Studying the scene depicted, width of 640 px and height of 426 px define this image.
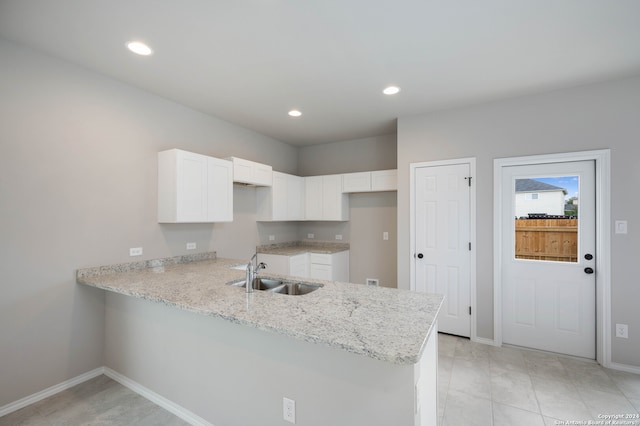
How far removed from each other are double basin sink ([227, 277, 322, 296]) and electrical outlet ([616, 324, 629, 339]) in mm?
2973

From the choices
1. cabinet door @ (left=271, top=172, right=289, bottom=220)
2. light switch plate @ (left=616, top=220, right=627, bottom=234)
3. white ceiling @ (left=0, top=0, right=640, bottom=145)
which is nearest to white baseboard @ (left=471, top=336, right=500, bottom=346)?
light switch plate @ (left=616, top=220, right=627, bottom=234)

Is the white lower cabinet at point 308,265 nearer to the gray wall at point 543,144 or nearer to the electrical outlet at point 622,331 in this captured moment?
the gray wall at point 543,144

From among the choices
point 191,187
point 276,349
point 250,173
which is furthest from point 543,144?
point 191,187

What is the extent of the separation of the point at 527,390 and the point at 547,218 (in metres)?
1.74

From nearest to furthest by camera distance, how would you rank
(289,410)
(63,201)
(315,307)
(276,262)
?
(289,410)
(315,307)
(63,201)
(276,262)

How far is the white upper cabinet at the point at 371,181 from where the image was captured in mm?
4199

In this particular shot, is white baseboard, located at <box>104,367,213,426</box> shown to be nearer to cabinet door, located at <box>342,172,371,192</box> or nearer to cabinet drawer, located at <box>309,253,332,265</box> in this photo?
cabinet drawer, located at <box>309,253,332,265</box>

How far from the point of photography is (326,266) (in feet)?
14.3

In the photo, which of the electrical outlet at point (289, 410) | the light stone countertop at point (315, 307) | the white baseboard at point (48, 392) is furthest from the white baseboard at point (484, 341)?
the white baseboard at point (48, 392)

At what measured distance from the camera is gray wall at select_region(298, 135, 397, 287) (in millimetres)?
4523

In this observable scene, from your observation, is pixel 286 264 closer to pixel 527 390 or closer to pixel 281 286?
pixel 281 286

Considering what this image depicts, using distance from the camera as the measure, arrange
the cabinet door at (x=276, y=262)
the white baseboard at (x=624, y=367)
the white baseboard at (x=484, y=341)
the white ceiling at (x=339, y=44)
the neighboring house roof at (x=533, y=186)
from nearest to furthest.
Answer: the white ceiling at (x=339, y=44), the white baseboard at (x=624, y=367), the neighboring house roof at (x=533, y=186), the white baseboard at (x=484, y=341), the cabinet door at (x=276, y=262)

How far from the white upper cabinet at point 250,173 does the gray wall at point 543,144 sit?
1894 mm

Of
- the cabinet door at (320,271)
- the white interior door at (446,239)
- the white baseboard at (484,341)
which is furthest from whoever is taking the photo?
the cabinet door at (320,271)
